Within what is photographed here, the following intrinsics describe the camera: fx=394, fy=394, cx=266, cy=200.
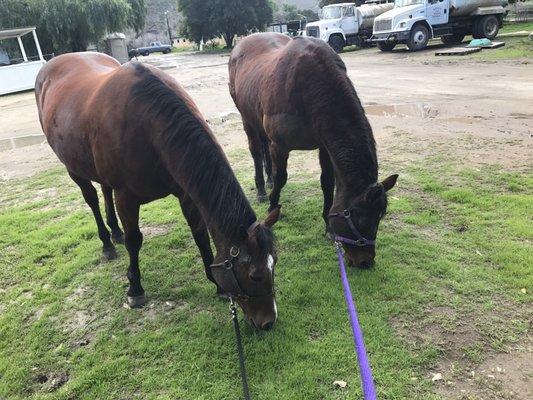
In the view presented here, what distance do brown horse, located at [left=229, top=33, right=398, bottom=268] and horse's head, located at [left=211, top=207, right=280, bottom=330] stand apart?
965 millimetres

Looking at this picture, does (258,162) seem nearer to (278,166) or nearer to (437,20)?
(278,166)

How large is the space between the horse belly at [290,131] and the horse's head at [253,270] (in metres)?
1.58

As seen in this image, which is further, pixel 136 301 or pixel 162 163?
pixel 136 301

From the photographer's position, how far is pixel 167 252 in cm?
421

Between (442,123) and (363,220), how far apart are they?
568cm

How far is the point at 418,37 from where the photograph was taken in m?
20.1

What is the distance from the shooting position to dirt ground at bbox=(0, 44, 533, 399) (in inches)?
211

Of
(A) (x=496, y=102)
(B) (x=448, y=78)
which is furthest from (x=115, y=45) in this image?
(A) (x=496, y=102)

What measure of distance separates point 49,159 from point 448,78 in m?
11.4

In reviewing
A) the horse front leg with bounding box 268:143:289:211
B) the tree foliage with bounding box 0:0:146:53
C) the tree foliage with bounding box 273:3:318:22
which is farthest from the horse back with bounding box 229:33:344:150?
the tree foliage with bounding box 273:3:318:22

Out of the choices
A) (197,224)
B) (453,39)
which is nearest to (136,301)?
Answer: (197,224)

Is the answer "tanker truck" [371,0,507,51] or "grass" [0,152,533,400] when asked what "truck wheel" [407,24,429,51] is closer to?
"tanker truck" [371,0,507,51]

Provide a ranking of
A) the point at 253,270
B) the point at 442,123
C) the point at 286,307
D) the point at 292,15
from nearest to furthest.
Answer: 1. the point at 253,270
2. the point at 286,307
3. the point at 442,123
4. the point at 292,15

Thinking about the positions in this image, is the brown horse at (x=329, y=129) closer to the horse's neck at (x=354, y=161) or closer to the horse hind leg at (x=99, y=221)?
the horse's neck at (x=354, y=161)
